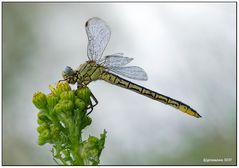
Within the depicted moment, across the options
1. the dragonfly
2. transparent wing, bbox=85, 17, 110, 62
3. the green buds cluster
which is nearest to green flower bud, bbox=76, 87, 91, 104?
the green buds cluster

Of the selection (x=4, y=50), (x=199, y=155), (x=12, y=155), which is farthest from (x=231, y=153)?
(x=4, y=50)

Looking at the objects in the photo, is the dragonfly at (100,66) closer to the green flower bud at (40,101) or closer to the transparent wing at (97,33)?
the transparent wing at (97,33)

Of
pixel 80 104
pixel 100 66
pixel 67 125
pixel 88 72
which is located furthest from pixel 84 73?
pixel 67 125

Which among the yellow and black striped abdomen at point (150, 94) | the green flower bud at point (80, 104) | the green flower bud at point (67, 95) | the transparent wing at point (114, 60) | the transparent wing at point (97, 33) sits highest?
the transparent wing at point (97, 33)

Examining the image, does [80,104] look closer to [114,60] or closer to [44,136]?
[44,136]

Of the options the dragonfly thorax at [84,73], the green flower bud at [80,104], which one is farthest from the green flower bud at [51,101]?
the dragonfly thorax at [84,73]

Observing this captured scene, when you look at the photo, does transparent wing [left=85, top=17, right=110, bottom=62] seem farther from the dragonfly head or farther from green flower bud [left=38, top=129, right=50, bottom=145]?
green flower bud [left=38, top=129, right=50, bottom=145]

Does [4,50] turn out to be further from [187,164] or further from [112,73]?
[112,73]
